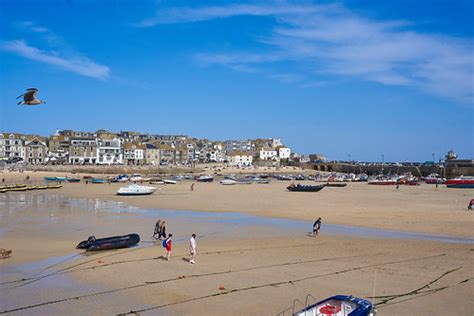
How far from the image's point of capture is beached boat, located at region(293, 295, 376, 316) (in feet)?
32.1

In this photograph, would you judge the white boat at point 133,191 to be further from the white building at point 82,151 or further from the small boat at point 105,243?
the white building at point 82,151

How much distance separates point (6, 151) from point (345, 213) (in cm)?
10155

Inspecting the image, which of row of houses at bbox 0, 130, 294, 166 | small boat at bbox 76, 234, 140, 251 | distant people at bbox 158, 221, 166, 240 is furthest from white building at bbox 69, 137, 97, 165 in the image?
small boat at bbox 76, 234, 140, 251

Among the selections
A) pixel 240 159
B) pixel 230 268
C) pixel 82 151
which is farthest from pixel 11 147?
pixel 230 268

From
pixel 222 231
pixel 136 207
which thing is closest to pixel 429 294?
pixel 222 231

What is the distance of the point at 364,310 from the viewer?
9789 mm

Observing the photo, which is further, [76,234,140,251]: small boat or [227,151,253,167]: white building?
[227,151,253,167]: white building

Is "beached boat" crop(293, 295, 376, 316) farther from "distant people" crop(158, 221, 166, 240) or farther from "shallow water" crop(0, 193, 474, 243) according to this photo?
"shallow water" crop(0, 193, 474, 243)

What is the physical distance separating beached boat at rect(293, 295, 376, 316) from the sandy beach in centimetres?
118

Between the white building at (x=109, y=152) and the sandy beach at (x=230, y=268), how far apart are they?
91.2 metres

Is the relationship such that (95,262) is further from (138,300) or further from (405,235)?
(405,235)

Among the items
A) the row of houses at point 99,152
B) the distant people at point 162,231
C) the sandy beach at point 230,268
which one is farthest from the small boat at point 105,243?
the row of houses at point 99,152

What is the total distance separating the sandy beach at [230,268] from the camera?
11.5 m

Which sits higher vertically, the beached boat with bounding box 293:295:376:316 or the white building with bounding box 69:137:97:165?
the white building with bounding box 69:137:97:165
